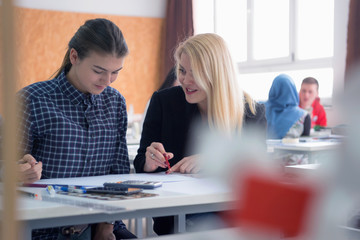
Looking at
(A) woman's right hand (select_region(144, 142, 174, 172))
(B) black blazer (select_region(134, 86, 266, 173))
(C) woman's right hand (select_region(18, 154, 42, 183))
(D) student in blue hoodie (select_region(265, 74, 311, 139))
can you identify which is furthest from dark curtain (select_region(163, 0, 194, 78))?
(C) woman's right hand (select_region(18, 154, 42, 183))

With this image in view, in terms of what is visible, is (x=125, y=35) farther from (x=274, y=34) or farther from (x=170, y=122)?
(x=170, y=122)

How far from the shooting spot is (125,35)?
7582mm

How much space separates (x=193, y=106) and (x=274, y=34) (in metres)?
4.79

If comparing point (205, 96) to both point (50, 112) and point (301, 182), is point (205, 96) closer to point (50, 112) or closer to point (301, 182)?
point (50, 112)

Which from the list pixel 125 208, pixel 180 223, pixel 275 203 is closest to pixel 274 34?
pixel 180 223

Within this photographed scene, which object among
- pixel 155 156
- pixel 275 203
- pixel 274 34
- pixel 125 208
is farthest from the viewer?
pixel 274 34

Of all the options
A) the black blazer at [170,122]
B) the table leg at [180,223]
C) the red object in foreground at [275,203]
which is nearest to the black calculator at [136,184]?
the table leg at [180,223]

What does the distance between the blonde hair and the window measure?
3.58m

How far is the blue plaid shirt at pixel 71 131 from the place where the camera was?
1.57m

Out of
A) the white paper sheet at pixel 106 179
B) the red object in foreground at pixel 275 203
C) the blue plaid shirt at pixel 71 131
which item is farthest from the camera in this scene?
the blue plaid shirt at pixel 71 131

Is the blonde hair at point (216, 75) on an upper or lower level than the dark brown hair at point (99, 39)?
lower

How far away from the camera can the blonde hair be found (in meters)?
1.66

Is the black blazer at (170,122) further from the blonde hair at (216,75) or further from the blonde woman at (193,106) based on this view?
the blonde hair at (216,75)

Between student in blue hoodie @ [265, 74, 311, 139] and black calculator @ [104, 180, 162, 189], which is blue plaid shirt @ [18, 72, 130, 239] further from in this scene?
student in blue hoodie @ [265, 74, 311, 139]
